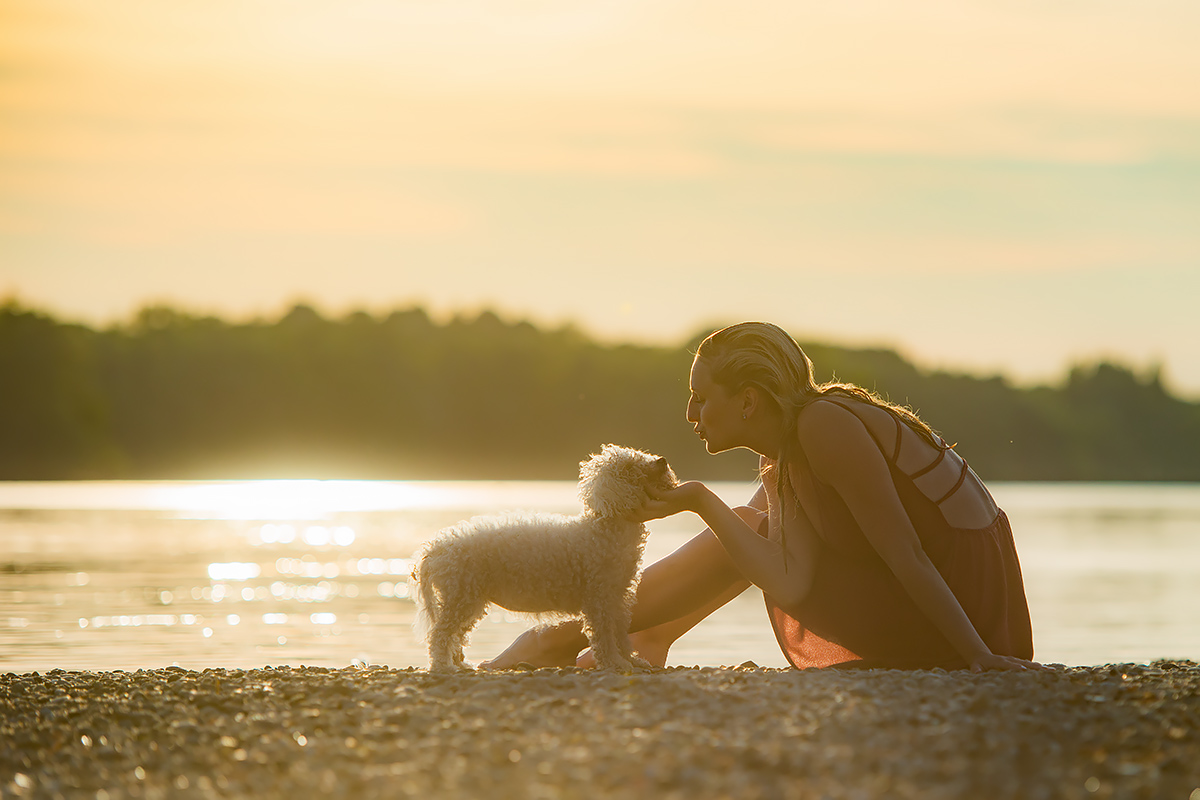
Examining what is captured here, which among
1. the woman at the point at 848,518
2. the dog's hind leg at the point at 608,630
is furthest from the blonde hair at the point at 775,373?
the dog's hind leg at the point at 608,630

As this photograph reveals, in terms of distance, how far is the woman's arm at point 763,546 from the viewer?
5438 mm

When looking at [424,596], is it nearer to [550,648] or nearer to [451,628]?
[451,628]

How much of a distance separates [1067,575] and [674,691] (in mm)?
12938

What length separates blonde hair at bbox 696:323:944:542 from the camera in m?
5.39

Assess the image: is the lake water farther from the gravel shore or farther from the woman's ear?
the woman's ear

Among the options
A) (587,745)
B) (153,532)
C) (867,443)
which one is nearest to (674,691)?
(587,745)

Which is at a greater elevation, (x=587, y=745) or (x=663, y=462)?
(x=663, y=462)

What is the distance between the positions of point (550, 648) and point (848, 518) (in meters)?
1.86

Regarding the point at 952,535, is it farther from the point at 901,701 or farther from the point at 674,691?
the point at 674,691

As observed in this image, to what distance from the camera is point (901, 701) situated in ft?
14.7

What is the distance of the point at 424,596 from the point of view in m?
5.74

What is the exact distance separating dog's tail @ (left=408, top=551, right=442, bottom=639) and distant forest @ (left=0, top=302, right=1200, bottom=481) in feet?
186

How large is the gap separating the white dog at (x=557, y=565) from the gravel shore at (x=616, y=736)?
0.92 ft

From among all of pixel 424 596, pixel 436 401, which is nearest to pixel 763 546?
pixel 424 596
